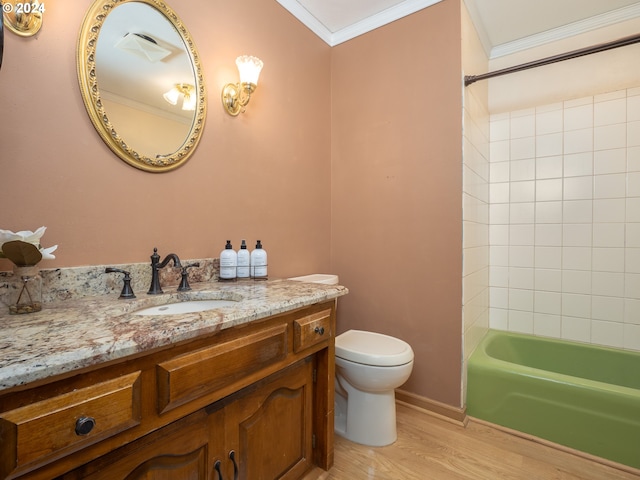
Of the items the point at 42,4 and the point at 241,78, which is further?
the point at 241,78

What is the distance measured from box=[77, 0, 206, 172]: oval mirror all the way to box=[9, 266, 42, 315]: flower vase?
1.69ft

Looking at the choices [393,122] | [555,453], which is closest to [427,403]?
[555,453]

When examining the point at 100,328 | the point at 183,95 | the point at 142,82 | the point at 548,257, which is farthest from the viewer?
the point at 548,257

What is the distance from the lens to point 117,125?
115cm

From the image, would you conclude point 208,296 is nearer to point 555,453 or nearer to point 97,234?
point 97,234

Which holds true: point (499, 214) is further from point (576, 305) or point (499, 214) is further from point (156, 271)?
point (156, 271)

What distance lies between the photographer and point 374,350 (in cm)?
157

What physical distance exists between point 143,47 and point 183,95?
0.70 ft

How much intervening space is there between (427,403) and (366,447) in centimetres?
52

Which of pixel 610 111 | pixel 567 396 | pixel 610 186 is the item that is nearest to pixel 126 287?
pixel 567 396

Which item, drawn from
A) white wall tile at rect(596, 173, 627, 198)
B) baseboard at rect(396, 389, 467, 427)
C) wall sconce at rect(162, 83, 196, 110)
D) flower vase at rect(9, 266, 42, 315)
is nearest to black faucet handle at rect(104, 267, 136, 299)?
flower vase at rect(9, 266, 42, 315)

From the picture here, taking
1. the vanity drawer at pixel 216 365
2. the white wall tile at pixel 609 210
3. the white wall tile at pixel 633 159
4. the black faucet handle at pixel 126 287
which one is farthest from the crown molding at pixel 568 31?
the black faucet handle at pixel 126 287

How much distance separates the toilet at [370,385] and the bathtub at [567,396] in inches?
22.4

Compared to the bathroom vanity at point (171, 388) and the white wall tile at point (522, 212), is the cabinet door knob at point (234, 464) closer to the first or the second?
the bathroom vanity at point (171, 388)
